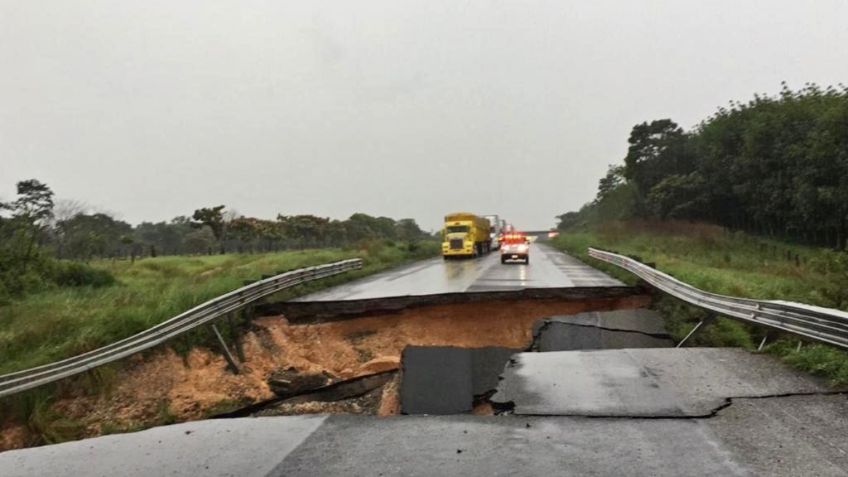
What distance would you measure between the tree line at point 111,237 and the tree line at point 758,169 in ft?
99.1

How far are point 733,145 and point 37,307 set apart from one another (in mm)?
58915

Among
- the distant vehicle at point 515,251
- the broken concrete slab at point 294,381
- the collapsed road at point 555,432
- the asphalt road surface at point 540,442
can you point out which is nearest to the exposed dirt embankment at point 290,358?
the broken concrete slab at point 294,381

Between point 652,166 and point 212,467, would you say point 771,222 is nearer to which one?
point 652,166

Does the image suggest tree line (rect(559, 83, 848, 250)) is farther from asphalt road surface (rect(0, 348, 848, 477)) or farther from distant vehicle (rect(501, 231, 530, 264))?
asphalt road surface (rect(0, 348, 848, 477))

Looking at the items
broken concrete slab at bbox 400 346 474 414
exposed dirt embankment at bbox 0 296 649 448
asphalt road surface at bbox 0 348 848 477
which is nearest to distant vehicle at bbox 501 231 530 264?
exposed dirt embankment at bbox 0 296 649 448

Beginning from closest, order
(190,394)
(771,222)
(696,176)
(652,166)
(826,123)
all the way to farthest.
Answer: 1. (190,394)
2. (826,123)
3. (771,222)
4. (696,176)
5. (652,166)

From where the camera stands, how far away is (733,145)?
5528 centimetres

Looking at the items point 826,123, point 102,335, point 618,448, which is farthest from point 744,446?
point 826,123

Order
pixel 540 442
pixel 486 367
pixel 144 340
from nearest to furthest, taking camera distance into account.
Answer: pixel 540 442 → pixel 144 340 → pixel 486 367

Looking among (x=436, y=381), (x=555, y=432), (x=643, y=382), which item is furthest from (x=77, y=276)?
(x=555, y=432)

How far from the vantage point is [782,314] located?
23.9 feet

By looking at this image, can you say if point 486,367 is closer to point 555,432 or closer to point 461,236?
point 555,432

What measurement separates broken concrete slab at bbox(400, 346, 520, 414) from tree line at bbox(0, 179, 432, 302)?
364 inches

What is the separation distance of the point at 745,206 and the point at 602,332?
173 ft
